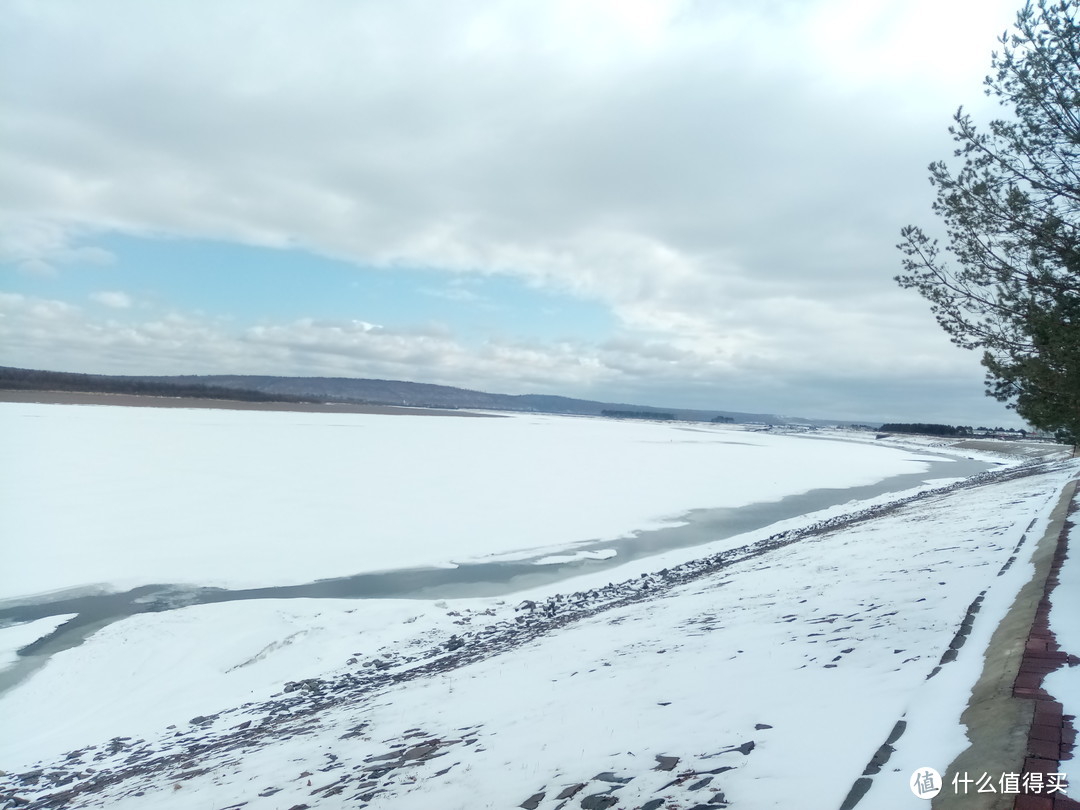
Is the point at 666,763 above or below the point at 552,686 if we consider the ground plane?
above

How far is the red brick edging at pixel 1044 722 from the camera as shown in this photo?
151 inches

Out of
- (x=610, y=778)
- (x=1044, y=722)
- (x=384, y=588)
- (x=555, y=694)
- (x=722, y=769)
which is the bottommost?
(x=384, y=588)

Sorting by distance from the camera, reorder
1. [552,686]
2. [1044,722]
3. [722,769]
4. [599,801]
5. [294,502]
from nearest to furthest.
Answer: [1044,722], [599,801], [722,769], [552,686], [294,502]

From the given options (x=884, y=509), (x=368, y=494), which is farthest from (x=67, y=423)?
(x=884, y=509)

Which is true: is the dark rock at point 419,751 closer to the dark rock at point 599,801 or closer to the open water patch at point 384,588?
the dark rock at point 599,801

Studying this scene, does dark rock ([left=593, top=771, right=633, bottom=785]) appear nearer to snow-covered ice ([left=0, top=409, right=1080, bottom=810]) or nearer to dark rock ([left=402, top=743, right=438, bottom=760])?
snow-covered ice ([left=0, top=409, right=1080, bottom=810])

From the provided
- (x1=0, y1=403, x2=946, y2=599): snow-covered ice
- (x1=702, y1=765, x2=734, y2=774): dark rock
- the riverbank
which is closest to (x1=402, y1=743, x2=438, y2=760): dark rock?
the riverbank

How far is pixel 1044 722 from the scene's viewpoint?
463 cm

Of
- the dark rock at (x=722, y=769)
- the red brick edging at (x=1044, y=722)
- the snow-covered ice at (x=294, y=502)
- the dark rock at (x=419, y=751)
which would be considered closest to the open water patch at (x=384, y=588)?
the snow-covered ice at (x=294, y=502)

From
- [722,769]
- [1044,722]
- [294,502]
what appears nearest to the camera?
[1044,722]

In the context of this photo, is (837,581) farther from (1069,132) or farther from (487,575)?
(487,575)

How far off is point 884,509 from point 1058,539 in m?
15.1

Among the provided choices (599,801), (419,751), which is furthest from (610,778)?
(419,751)

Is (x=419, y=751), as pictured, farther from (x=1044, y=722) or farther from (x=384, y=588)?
(x=384, y=588)
